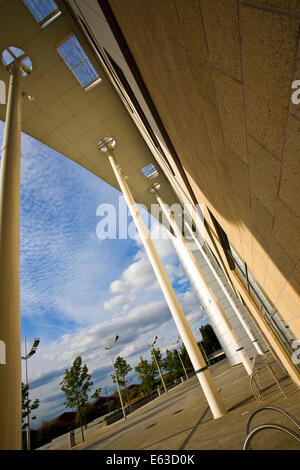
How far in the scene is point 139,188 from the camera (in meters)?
16.6

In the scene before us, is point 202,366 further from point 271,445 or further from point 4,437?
point 4,437

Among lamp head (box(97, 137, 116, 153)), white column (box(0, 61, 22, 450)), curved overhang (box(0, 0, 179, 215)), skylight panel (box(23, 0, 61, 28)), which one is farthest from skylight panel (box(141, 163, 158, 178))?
white column (box(0, 61, 22, 450))

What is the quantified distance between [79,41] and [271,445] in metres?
12.8

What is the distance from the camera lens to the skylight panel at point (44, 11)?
742 centimetres

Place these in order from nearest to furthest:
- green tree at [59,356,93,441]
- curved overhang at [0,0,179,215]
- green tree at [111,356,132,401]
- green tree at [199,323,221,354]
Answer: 1. curved overhang at [0,0,179,215]
2. green tree at [59,356,93,441]
3. green tree at [111,356,132,401]
4. green tree at [199,323,221,354]

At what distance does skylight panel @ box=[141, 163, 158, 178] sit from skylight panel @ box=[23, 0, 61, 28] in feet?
28.8

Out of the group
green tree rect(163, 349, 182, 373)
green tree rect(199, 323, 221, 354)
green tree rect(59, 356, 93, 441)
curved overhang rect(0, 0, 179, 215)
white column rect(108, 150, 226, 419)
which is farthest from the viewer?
green tree rect(199, 323, 221, 354)

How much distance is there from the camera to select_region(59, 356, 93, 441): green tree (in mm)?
28564

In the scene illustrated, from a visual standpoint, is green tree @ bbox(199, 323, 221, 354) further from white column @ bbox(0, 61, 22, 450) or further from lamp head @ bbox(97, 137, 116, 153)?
white column @ bbox(0, 61, 22, 450)

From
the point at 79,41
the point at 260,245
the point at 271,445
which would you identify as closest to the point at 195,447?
the point at 271,445

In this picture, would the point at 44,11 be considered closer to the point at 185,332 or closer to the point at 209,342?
the point at 185,332

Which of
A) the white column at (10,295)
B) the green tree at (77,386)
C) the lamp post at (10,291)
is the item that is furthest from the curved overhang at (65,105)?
the green tree at (77,386)

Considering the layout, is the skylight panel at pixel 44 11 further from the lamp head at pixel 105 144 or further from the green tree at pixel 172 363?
the green tree at pixel 172 363
